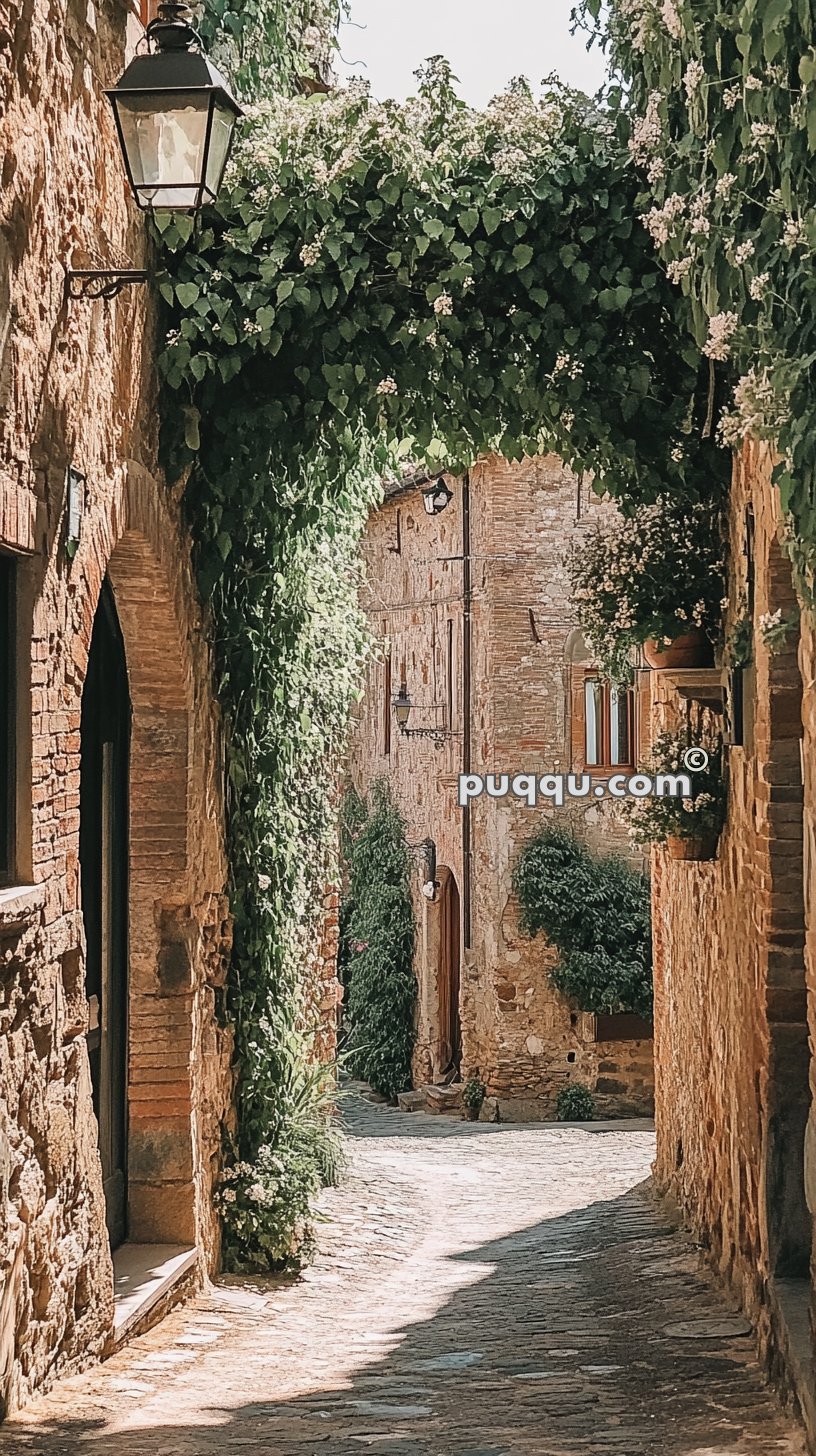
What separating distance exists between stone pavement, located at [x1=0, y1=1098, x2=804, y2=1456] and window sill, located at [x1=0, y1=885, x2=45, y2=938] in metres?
1.21

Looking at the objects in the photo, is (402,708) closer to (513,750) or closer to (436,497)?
(513,750)

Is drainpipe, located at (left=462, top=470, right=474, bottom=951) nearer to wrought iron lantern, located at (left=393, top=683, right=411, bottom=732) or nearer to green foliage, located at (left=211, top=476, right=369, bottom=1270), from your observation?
wrought iron lantern, located at (left=393, top=683, right=411, bottom=732)

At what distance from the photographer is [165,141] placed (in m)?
4.91

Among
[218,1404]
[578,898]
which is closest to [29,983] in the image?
[218,1404]

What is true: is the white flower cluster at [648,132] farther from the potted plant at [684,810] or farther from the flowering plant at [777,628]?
the potted plant at [684,810]

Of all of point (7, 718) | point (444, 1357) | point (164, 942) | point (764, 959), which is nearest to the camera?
point (7, 718)

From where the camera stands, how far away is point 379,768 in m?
21.5

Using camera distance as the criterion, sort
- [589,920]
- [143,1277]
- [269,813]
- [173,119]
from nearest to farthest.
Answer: [173,119] < [143,1277] < [269,813] < [589,920]

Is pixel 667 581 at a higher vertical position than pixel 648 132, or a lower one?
lower

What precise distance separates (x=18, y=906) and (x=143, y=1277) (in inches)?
92.7

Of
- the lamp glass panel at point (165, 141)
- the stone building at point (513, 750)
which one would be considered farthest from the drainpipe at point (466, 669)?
the lamp glass panel at point (165, 141)

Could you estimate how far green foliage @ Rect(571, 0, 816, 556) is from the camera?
3.81 m

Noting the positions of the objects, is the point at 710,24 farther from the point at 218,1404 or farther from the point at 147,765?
the point at 218,1404

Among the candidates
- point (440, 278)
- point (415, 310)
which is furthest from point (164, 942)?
point (440, 278)
